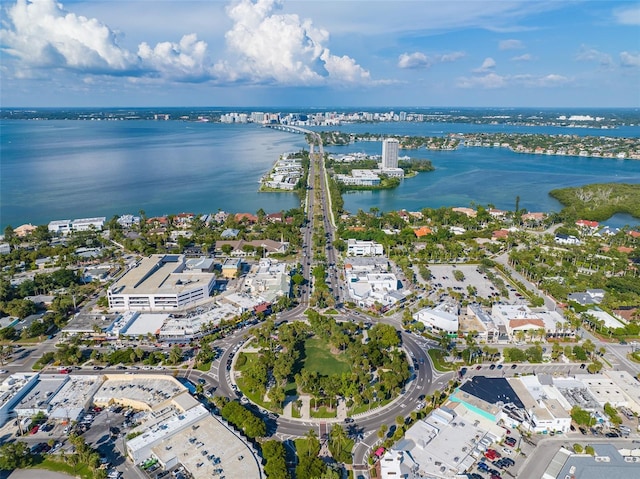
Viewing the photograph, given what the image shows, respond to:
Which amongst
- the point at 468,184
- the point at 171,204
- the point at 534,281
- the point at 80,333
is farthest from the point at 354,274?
the point at 468,184

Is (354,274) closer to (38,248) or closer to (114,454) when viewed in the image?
(114,454)

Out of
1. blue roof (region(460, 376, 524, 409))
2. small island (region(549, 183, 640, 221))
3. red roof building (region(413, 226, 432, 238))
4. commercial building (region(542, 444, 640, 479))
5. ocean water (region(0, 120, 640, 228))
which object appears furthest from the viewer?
ocean water (region(0, 120, 640, 228))

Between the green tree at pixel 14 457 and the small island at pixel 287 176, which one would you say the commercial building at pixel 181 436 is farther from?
the small island at pixel 287 176

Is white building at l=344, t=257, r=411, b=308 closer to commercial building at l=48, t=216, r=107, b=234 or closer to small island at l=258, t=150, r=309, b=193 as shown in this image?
commercial building at l=48, t=216, r=107, b=234

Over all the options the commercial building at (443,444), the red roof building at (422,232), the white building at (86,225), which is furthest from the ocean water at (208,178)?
the commercial building at (443,444)

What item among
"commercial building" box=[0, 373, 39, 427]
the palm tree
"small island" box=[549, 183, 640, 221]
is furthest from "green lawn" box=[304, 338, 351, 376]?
"small island" box=[549, 183, 640, 221]

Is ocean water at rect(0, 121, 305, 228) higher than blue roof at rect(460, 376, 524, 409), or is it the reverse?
ocean water at rect(0, 121, 305, 228)

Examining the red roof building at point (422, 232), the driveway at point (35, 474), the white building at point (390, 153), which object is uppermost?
the white building at point (390, 153)
